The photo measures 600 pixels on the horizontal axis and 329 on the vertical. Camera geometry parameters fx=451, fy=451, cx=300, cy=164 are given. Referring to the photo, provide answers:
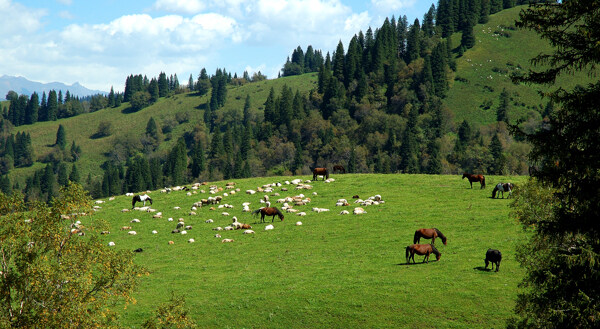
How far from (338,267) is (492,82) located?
172 meters

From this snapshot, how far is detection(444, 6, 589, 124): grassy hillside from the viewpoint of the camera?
168 meters

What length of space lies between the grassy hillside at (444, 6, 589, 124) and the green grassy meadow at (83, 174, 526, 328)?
125m

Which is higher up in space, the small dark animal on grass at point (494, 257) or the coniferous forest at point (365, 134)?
the coniferous forest at point (365, 134)

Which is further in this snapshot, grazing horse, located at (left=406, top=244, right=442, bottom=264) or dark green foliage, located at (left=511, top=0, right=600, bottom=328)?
grazing horse, located at (left=406, top=244, right=442, bottom=264)

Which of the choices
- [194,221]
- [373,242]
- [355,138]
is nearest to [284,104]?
[355,138]

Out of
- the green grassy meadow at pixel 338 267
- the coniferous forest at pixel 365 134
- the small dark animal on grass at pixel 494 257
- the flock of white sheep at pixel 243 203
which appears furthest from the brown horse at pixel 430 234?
the coniferous forest at pixel 365 134

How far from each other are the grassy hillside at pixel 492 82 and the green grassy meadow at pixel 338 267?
412 feet

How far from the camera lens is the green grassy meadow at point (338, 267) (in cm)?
2586

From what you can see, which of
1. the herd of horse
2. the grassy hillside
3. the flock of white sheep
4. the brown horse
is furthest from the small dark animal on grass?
the grassy hillside

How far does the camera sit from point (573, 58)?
13547mm

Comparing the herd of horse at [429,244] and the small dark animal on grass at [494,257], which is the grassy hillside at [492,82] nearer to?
the herd of horse at [429,244]

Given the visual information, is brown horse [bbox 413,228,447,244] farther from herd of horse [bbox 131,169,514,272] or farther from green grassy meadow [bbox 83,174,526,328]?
green grassy meadow [bbox 83,174,526,328]

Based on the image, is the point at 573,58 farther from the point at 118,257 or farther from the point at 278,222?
the point at 278,222

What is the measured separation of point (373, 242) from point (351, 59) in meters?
165
